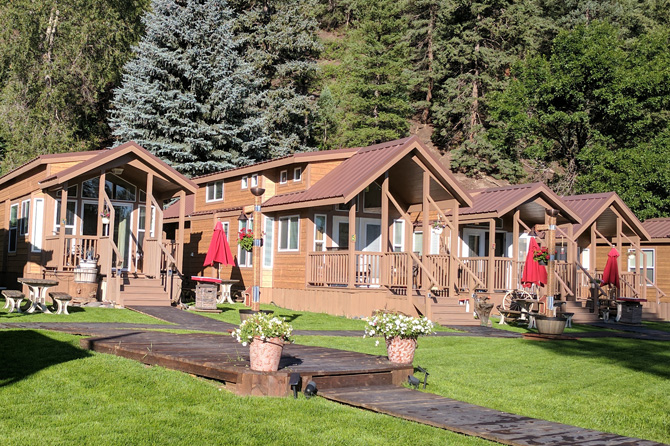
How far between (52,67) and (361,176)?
2564cm

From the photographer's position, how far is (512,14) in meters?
54.6

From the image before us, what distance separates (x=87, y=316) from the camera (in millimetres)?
16734

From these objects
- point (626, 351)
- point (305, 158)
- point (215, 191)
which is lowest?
point (626, 351)

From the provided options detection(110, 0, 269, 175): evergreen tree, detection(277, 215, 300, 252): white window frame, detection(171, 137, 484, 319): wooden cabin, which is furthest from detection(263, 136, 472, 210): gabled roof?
detection(110, 0, 269, 175): evergreen tree

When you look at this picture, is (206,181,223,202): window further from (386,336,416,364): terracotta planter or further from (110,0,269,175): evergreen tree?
(386,336,416,364): terracotta planter

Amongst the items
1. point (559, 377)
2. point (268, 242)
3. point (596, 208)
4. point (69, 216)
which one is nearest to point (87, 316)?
point (69, 216)

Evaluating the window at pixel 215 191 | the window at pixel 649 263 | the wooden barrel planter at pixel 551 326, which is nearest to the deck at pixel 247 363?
the wooden barrel planter at pixel 551 326

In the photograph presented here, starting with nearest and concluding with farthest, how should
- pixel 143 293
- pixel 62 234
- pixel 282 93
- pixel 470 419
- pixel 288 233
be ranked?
pixel 470 419, pixel 143 293, pixel 62 234, pixel 288 233, pixel 282 93

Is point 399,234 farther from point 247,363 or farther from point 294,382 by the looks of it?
point 294,382

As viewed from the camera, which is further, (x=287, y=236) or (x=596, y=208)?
(x=596, y=208)

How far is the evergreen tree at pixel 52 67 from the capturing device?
130ft

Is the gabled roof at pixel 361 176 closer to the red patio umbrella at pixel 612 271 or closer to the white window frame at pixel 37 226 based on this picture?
the white window frame at pixel 37 226

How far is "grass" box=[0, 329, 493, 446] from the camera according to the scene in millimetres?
6965

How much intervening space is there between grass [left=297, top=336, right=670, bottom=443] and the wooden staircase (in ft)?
22.3
